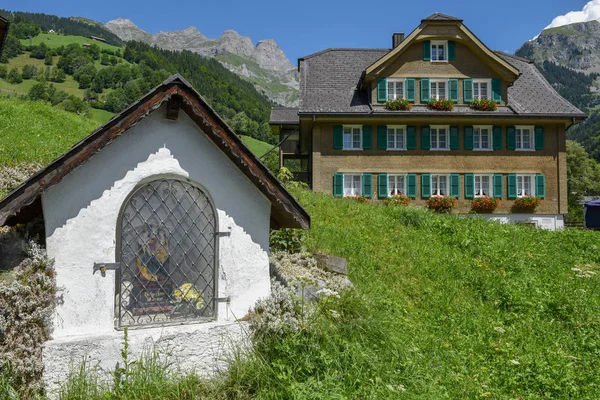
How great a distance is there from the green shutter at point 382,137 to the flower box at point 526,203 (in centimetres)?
821

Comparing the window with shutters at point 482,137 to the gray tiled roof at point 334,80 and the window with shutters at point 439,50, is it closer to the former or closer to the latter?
the window with shutters at point 439,50

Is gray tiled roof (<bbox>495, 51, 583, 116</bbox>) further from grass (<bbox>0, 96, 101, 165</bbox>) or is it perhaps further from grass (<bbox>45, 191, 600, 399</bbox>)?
grass (<bbox>0, 96, 101, 165</bbox>)

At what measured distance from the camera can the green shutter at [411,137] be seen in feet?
82.8

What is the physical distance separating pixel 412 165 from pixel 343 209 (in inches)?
481

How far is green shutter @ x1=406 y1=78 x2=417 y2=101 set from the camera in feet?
84.0

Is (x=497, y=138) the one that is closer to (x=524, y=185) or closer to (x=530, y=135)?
(x=530, y=135)

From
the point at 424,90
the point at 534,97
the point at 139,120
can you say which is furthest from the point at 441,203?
the point at 139,120

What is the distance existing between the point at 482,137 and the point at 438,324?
66.7 feet

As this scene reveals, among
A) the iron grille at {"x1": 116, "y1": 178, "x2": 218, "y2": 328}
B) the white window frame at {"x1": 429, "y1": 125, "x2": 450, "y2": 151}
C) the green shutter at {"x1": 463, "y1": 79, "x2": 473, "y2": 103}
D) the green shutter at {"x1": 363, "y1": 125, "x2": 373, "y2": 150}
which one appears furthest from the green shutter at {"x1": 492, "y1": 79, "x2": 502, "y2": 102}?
the iron grille at {"x1": 116, "y1": 178, "x2": 218, "y2": 328}

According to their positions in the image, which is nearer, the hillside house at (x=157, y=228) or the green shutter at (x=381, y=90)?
the hillside house at (x=157, y=228)

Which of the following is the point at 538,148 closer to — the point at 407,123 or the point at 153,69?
the point at 407,123

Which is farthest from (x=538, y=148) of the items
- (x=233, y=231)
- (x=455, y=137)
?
(x=233, y=231)

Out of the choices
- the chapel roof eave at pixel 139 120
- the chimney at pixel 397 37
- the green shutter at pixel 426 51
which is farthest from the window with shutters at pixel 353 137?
the chapel roof eave at pixel 139 120

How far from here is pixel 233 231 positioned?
5.70 m
